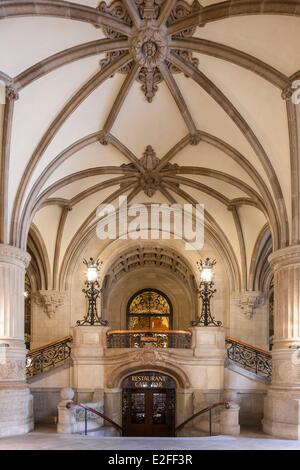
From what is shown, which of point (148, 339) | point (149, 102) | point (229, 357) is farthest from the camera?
point (229, 357)

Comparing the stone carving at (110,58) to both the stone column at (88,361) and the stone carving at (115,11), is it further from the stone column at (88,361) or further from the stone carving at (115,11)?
the stone column at (88,361)

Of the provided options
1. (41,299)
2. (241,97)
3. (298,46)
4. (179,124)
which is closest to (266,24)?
(298,46)

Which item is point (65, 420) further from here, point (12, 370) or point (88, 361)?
point (88, 361)

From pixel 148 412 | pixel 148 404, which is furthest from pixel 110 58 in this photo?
pixel 148 412

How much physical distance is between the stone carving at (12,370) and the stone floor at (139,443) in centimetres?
163

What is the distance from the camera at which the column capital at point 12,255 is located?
17453 mm

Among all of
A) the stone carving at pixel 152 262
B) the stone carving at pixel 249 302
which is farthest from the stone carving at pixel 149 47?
the stone carving at pixel 152 262

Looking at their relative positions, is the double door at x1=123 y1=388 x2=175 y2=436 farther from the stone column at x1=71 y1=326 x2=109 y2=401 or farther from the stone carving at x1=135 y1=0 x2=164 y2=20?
the stone carving at x1=135 y1=0 x2=164 y2=20

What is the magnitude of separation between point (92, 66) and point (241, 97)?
391cm

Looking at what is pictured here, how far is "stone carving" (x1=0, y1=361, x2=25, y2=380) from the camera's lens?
17.0 m

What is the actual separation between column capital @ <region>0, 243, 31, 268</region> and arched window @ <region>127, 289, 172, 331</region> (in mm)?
13565

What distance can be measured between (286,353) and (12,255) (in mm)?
7767

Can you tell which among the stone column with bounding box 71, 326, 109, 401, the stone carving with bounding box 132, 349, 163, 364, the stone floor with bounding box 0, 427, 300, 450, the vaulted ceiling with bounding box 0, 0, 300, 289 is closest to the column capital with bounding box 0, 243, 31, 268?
the vaulted ceiling with bounding box 0, 0, 300, 289

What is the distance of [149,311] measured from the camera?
31.4m
